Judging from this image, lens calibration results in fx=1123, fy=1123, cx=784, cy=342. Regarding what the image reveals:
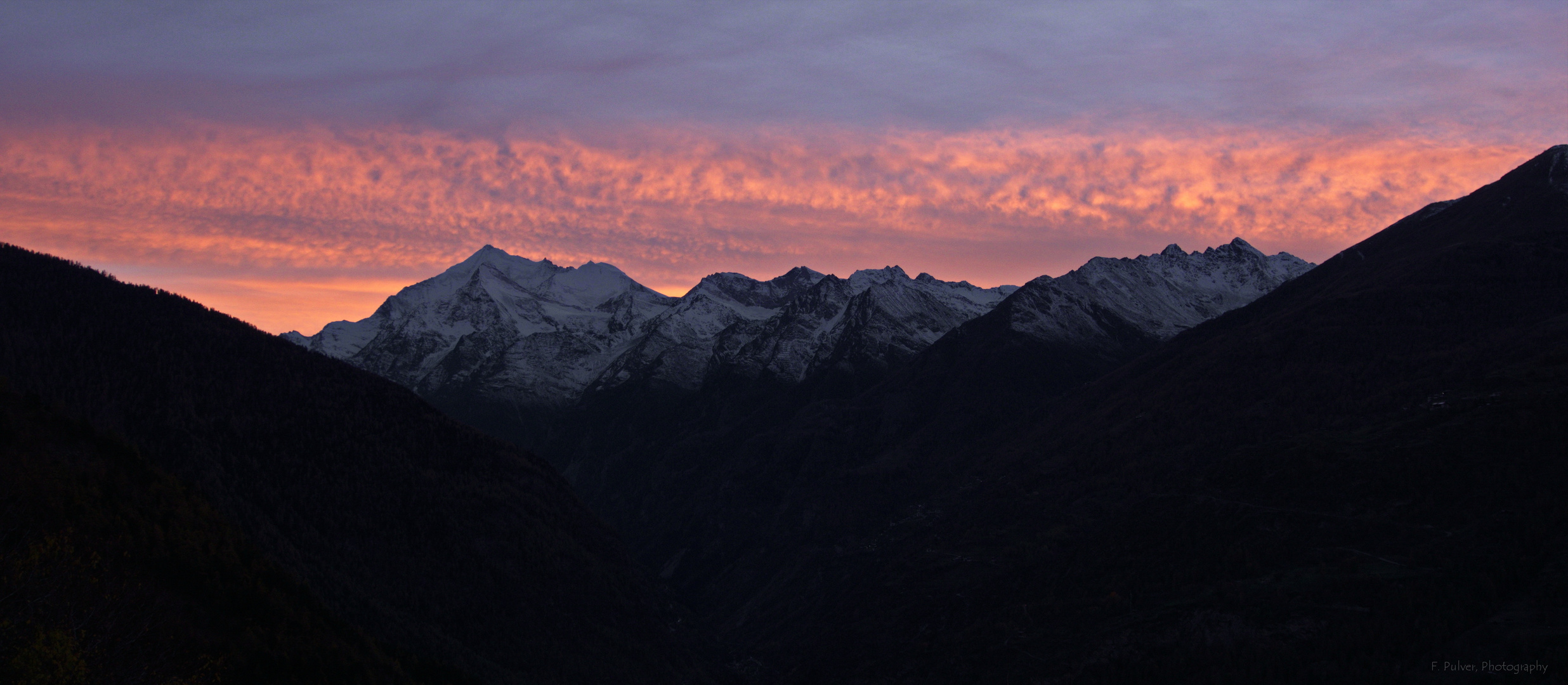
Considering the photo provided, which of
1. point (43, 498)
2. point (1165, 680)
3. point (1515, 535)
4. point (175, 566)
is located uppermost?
point (43, 498)

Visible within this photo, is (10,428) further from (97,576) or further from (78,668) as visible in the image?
(78,668)

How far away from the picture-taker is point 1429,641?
590ft

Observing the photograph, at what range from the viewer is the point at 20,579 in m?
88.2

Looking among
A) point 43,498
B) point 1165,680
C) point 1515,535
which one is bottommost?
point 1165,680

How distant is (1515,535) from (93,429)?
23266 cm

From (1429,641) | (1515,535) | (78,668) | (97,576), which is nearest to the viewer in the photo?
(78,668)

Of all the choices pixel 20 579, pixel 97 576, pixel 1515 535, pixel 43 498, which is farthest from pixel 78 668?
pixel 1515 535

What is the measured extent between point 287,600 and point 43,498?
37.8 meters

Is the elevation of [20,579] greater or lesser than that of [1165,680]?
greater

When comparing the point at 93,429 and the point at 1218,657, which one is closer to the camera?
the point at 93,429

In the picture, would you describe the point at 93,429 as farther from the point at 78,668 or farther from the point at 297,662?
the point at 78,668

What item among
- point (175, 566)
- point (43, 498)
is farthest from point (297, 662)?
point (43, 498)

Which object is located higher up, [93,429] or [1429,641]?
[93,429]

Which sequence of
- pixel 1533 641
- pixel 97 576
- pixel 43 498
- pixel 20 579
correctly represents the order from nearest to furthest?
pixel 20 579 < pixel 97 576 < pixel 43 498 < pixel 1533 641
